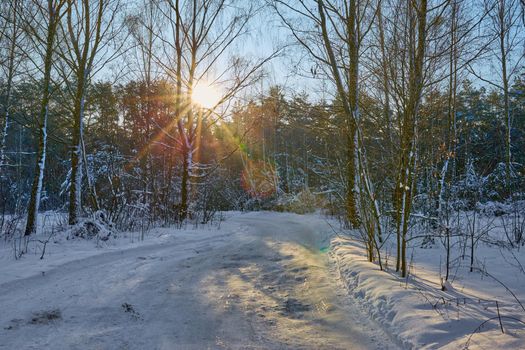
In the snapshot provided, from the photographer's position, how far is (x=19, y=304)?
348cm

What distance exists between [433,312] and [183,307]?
233 cm

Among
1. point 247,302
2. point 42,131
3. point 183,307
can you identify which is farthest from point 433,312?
point 42,131

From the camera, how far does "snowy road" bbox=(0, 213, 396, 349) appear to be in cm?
278

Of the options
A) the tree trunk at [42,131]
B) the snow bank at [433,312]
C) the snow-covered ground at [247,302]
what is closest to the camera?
the snow bank at [433,312]

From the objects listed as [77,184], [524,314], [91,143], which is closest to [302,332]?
[524,314]

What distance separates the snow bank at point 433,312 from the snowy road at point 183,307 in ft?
0.58

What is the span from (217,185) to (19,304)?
22389mm

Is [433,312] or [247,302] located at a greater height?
[433,312]

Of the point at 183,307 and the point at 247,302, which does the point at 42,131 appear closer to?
the point at 183,307

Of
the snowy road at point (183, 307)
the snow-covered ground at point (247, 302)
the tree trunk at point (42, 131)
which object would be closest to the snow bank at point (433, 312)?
the snow-covered ground at point (247, 302)

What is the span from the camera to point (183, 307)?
3539 millimetres

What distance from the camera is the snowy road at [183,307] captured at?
2781mm

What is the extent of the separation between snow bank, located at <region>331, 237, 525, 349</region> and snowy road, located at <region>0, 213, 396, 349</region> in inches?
7.0

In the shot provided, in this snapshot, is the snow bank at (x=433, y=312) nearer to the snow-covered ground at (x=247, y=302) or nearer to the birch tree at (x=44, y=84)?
the snow-covered ground at (x=247, y=302)
